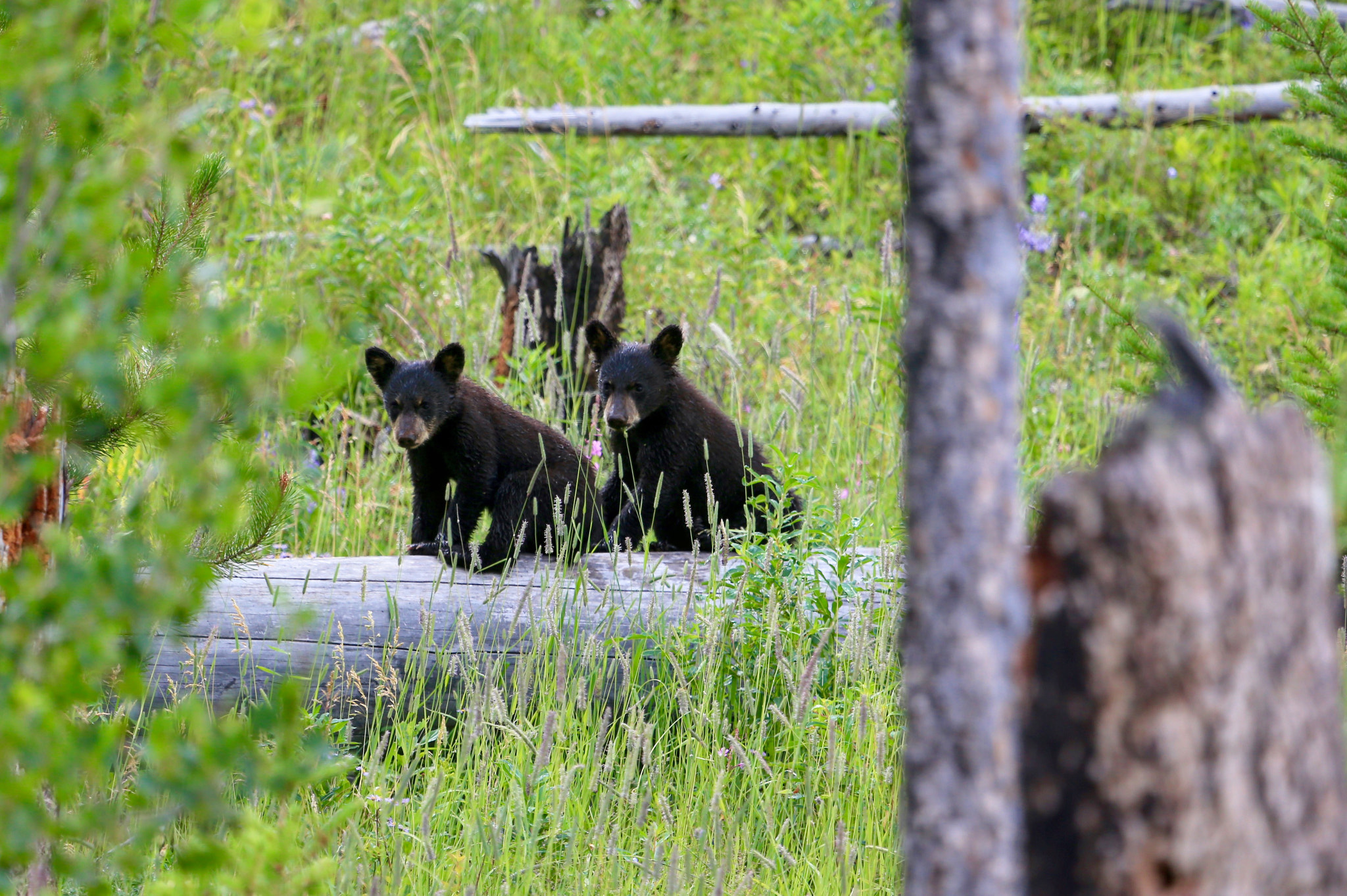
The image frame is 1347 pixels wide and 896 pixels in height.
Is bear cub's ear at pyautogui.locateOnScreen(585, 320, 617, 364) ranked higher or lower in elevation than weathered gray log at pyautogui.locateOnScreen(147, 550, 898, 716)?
higher

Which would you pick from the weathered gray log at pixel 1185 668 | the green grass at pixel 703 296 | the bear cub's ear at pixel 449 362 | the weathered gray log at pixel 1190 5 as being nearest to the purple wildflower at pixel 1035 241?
the green grass at pixel 703 296

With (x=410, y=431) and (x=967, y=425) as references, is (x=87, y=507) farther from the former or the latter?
(x=410, y=431)

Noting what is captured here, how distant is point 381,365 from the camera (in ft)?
15.2

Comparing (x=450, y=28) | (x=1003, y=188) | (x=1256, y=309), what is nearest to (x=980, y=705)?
(x=1003, y=188)

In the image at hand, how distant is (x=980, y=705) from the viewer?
1095 mm

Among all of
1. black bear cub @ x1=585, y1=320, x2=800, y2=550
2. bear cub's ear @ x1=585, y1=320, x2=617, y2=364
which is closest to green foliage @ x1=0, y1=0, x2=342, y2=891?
black bear cub @ x1=585, y1=320, x2=800, y2=550

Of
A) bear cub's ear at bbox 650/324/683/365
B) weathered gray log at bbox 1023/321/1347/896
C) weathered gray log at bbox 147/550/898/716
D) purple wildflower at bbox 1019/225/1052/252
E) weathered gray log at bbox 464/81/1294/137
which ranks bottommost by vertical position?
weathered gray log at bbox 147/550/898/716

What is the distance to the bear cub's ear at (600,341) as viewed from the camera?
4.90 metres

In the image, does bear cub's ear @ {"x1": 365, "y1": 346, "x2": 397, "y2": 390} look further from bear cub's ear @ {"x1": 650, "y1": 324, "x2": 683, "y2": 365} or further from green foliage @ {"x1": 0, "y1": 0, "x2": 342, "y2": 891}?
green foliage @ {"x1": 0, "y1": 0, "x2": 342, "y2": 891}

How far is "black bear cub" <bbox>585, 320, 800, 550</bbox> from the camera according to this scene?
4742 mm

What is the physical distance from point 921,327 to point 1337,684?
0.60 meters

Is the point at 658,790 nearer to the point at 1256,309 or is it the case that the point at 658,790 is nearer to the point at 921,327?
the point at 921,327

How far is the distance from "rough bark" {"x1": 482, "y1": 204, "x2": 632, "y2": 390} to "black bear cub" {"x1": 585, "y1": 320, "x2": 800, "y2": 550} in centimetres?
135

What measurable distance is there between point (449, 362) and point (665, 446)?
36.9 inches
